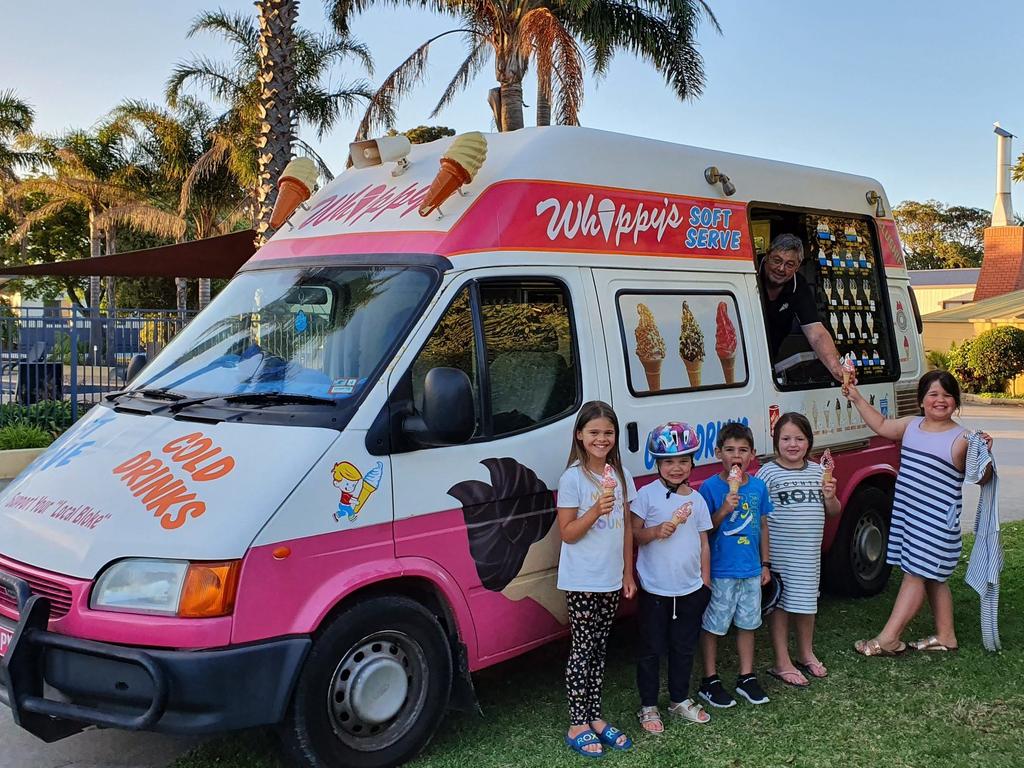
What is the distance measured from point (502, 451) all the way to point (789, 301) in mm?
2731

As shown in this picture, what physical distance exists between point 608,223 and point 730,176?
1.20 meters

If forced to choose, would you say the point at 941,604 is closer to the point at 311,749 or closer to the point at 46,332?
the point at 311,749

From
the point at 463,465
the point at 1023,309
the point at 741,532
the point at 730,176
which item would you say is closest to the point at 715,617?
the point at 741,532

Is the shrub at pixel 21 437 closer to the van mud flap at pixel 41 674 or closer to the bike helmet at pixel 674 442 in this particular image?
the van mud flap at pixel 41 674

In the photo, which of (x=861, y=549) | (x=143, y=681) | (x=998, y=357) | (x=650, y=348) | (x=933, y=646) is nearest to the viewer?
(x=143, y=681)

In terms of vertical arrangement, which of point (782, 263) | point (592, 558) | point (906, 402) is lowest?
point (592, 558)

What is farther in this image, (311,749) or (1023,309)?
(1023,309)

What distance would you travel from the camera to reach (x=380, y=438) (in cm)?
381

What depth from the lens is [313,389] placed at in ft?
13.0

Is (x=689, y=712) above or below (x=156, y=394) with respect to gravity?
below

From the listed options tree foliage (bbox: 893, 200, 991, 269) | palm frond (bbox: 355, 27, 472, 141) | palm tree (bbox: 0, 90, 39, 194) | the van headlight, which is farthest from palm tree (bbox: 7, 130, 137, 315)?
tree foliage (bbox: 893, 200, 991, 269)

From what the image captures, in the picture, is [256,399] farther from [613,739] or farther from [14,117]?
[14,117]

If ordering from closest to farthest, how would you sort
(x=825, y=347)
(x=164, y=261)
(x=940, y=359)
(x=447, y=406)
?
(x=447, y=406) < (x=825, y=347) < (x=164, y=261) < (x=940, y=359)

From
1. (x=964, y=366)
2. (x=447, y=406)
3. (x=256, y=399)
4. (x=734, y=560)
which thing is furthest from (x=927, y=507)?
(x=964, y=366)
